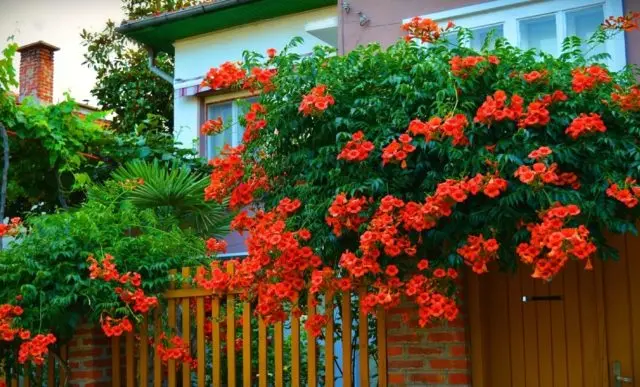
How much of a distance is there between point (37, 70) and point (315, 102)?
16.5 meters

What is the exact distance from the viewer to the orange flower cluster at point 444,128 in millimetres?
4352

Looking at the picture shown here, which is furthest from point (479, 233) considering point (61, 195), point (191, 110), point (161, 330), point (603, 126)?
point (191, 110)

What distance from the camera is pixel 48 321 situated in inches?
234

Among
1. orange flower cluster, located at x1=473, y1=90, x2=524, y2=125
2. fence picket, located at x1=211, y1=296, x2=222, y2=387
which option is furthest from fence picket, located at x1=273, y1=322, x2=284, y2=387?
orange flower cluster, located at x1=473, y1=90, x2=524, y2=125

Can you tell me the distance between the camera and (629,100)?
4375 mm

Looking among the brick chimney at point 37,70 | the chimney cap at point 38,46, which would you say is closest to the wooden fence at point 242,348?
the brick chimney at point 37,70

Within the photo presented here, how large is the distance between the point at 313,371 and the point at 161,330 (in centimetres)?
136

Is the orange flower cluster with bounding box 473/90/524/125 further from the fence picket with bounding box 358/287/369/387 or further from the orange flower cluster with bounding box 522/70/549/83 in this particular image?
the fence picket with bounding box 358/287/369/387

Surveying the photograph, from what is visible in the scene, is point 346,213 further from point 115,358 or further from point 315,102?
point 115,358

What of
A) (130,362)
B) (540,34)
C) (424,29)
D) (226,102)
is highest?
(226,102)

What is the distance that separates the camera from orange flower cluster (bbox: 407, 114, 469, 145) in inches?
171

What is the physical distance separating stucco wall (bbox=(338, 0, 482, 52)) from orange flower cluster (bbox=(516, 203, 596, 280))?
568cm

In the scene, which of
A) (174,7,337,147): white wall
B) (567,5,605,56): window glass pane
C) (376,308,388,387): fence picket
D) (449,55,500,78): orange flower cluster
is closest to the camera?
(449,55,500,78): orange flower cluster

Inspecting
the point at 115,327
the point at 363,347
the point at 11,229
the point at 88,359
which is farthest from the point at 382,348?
the point at 11,229
